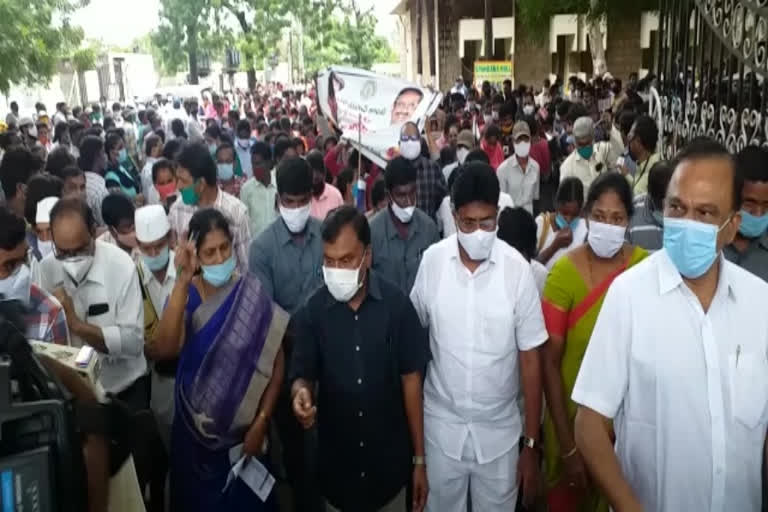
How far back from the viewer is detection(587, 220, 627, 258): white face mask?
3.13 metres

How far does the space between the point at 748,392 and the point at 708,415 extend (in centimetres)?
12

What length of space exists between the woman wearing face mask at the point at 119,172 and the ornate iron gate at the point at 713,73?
430cm

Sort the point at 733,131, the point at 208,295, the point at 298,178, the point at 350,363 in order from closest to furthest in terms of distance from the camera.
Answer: the point at 350,363, the point at 208,295, the point at 298,178, the point at 733,131

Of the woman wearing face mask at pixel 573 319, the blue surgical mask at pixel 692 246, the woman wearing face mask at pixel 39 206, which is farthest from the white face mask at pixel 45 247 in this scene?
the blue surgical mask at pixel 692 246

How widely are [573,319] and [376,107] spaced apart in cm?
416

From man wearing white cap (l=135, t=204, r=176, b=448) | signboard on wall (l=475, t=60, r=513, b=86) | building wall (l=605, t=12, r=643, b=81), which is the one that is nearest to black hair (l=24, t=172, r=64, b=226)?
Result: man wearing white cap (l=135, t=204, r=176, b=448)

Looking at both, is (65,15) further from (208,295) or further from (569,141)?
(208,295)

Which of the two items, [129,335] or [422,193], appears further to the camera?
[422,193]

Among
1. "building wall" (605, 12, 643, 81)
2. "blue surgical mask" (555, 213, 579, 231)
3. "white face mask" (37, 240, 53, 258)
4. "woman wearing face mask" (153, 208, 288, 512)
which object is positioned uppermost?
"building wall" (605, 12, 643, 81)

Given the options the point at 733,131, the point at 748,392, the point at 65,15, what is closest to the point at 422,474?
the point at 748,392

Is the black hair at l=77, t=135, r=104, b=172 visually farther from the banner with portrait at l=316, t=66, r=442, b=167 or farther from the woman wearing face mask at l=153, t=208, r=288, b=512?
the woman wearing face mask at l=153, t=208, r=288, b=512

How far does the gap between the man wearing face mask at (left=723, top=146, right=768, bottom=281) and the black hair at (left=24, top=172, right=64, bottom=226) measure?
418cm

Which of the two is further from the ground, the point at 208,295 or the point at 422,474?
the point at 208,295

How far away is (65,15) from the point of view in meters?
14.6
